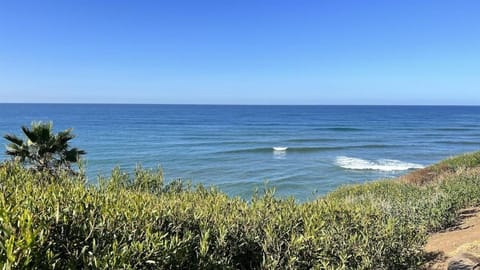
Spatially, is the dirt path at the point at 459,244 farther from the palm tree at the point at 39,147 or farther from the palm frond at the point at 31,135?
the palm frond at the point at 31,135

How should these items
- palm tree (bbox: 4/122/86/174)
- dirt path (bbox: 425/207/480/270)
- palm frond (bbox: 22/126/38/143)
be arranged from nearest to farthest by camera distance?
dirt path (bbox: 425/207/480/270) < palm frond (bbox: 22/126/38/143) < palm tree (bbox: 4/122/86/174)

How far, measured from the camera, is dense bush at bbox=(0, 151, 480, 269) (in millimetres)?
2852

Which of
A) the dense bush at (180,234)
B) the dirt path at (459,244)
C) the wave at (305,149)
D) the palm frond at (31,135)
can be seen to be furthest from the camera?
the wave at (305,149)

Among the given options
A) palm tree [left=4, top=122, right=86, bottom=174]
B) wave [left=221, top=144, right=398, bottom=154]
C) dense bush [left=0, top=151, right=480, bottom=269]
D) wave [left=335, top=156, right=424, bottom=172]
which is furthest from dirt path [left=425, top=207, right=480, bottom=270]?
wave [left=221, top=144, right=398, bottom=154]

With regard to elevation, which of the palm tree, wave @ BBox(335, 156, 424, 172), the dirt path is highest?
the palm tree

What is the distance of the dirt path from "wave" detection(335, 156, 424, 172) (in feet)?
61.3

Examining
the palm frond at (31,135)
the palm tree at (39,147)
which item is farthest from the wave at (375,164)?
the palm frond at (31,135)

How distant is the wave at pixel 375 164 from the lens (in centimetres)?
2858

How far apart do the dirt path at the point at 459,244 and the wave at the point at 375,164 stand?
1869 centimetres

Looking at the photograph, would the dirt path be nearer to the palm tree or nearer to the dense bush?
the dense bush

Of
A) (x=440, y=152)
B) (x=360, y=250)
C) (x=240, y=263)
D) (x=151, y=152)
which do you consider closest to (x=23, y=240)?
(x=240, y=263)

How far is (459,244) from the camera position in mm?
6887

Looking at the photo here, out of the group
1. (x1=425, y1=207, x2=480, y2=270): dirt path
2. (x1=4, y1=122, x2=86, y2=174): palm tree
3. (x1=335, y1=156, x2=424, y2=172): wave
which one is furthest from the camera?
(x1=335, y1=156, x2=424, y2=172): wave

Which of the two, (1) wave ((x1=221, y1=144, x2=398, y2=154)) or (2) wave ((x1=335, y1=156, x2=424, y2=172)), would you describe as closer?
(2) wave ((x1=335, y1=156, x2=424, y2=172))
